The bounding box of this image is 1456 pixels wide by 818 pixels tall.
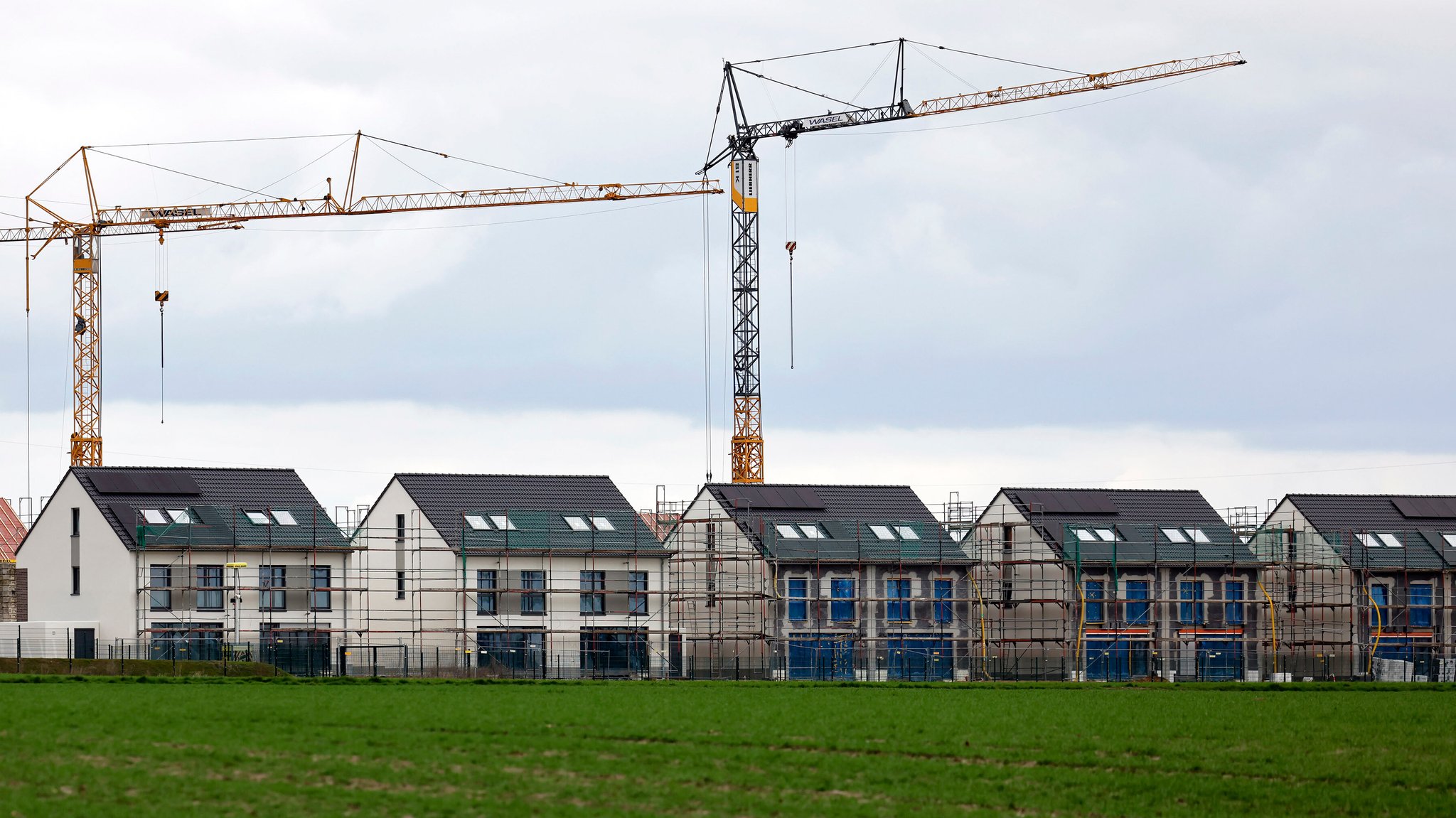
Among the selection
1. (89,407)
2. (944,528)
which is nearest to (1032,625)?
(944,528)

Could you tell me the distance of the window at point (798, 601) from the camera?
66062 millimetres

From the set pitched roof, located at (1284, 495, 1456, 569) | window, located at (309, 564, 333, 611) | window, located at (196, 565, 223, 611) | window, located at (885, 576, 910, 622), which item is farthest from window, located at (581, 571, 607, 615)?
pitched roof, located at (1284, 495, 1456, 569)

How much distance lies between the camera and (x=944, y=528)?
228ft

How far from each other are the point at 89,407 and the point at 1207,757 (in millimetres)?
78888

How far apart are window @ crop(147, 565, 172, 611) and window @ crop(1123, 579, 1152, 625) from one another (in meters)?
33.3

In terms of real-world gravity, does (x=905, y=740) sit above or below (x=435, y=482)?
below

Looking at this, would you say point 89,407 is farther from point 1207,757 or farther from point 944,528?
point 1207,757

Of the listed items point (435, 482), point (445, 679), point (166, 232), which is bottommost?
point (445, 679)

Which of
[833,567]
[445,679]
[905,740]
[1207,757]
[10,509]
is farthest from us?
[10,509]

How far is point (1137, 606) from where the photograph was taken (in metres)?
69.2

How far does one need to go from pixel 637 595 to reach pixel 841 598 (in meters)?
7.12

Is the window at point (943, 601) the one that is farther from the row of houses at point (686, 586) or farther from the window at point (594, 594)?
the window at point (594, 594)

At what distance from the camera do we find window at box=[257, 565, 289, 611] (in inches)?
2522

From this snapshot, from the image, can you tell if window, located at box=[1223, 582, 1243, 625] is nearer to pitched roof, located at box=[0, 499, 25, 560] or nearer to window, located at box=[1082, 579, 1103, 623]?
window, located at box=[1082, 579, 1103, 623]
